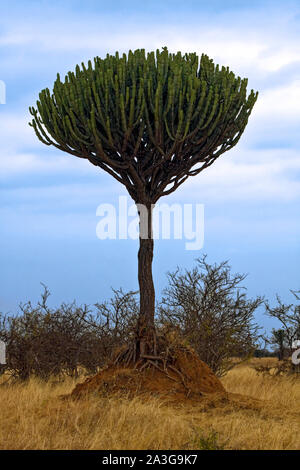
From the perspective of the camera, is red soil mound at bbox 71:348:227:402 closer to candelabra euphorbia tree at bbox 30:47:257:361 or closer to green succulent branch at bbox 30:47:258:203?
candelabra euphorbia tree at bbox 30:47:257:361

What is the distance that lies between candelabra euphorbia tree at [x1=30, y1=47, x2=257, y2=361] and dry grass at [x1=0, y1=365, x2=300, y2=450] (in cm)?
210

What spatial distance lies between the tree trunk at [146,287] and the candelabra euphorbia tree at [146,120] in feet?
0.07

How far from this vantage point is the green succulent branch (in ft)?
35.4

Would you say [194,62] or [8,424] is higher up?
[194,62]

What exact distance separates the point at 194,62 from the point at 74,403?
299 inches

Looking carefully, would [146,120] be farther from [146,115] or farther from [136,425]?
[136,425]

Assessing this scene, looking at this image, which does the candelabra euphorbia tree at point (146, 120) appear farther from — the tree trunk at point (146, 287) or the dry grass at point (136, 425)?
the dry grass at point (136, 425)

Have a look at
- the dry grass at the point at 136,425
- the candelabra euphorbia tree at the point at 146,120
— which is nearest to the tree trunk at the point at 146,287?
the candelabra euphorbia tree at the point at 146,120

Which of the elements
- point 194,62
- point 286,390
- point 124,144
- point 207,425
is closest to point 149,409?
point 207,425

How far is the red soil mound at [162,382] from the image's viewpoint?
34.8 ft

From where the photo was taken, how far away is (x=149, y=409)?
9.14 metres
